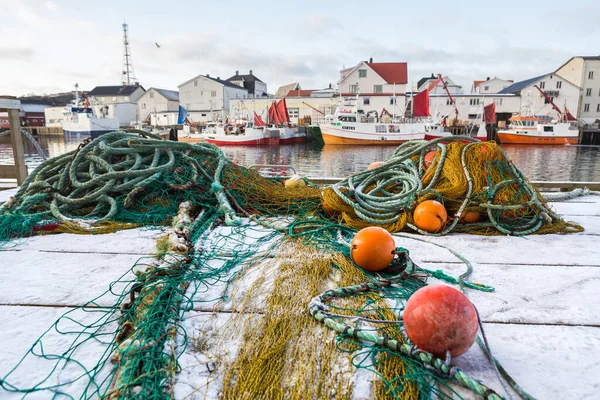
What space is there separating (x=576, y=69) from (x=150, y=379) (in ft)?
188

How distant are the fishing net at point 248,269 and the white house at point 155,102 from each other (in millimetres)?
53770

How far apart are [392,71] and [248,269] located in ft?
146

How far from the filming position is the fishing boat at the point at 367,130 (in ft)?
111

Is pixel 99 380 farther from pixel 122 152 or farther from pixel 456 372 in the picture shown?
pixel 122 152

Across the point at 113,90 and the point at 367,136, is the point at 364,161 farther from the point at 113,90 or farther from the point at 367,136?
the point at 113,90

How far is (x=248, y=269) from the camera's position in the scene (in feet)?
7.08

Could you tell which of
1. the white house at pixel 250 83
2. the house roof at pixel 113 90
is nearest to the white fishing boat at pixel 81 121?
the house roof at pixel 113 90

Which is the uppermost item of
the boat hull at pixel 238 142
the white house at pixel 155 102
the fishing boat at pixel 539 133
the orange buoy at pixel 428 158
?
the white house at pixel 155 102

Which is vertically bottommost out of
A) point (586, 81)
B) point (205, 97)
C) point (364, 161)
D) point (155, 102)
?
point (364, 161)

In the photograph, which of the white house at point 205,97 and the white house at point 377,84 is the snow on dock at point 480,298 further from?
the white house at point 205,97

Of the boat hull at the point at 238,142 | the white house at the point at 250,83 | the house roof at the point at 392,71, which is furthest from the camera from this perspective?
the white house at the point at 250,83

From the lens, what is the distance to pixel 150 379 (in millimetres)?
1227

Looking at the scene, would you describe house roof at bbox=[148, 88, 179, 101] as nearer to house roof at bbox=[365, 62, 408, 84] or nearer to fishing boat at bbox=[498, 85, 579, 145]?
house roof at bbox=[365, 62, 408, 84]

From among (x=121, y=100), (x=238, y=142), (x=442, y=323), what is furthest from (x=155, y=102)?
(x=442, y=323)
